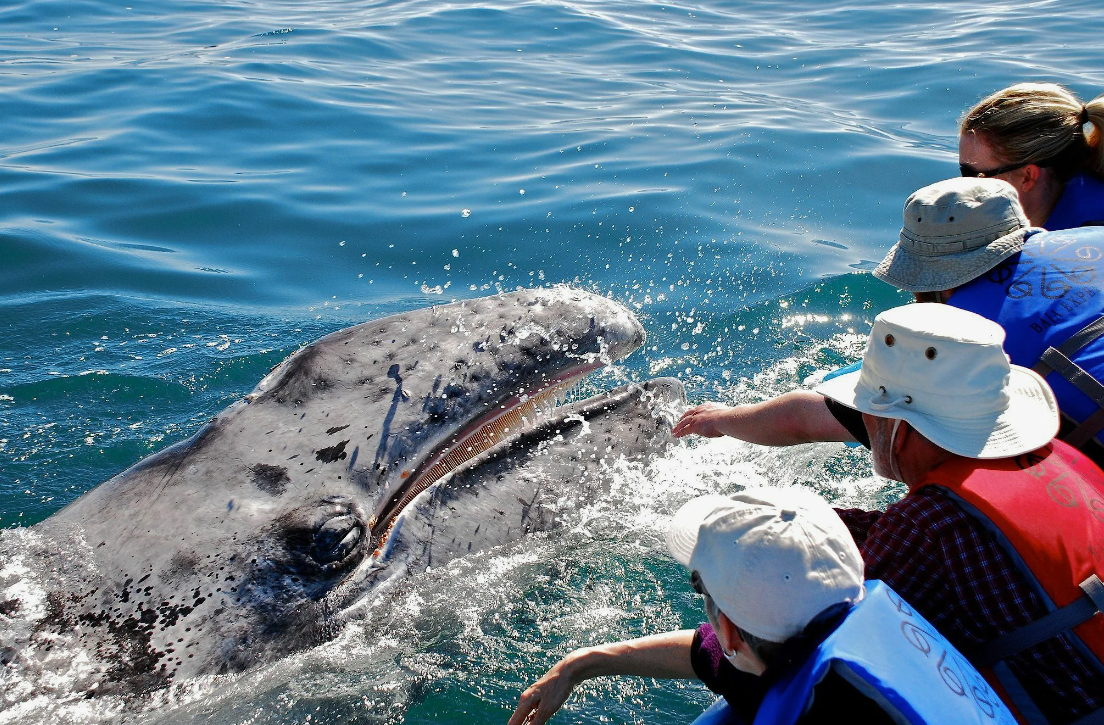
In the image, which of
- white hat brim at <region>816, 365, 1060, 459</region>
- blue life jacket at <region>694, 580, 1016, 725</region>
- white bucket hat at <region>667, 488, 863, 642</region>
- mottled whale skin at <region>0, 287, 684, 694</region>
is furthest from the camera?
mottled whale skin at <region>0, 287, 684, 694</region>

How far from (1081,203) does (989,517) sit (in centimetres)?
330

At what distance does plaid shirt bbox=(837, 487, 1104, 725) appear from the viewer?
3342 mm

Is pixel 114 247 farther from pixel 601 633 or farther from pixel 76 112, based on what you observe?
pixel 601 633

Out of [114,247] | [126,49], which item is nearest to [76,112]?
[126,49]

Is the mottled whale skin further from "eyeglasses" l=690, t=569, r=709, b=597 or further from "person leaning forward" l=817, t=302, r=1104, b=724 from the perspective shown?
"person leaning forward" l=817, t=302, r=1104, b=724

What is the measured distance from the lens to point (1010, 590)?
335 cm

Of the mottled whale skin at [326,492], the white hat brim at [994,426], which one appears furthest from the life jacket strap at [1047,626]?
the mottled whale skin at [326,492]

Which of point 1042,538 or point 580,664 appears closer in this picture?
point 1042,538

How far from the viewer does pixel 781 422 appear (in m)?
5.40

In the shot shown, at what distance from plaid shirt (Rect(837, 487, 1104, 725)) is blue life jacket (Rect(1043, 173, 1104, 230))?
3152 millimetres

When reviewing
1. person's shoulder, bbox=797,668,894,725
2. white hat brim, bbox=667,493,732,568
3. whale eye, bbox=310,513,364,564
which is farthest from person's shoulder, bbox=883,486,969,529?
whale eye, bbox=310,513,364,564

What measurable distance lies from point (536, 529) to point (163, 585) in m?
1.90

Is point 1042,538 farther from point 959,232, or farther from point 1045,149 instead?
point 1045,149

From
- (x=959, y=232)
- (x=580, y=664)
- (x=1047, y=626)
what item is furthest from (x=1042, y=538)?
(x=959, y=232)
